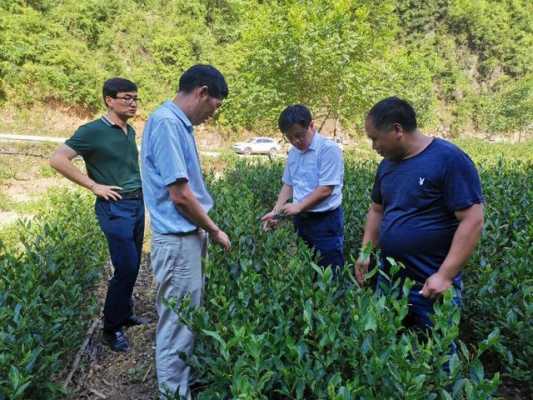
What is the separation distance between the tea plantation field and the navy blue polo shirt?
0.26 m

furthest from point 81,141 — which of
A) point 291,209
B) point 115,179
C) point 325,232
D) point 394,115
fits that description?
point 394,115

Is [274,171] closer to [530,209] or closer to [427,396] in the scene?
[530,209]

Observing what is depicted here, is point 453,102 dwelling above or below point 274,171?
below

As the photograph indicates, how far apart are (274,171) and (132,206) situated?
461cm

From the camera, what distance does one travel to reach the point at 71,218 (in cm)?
509

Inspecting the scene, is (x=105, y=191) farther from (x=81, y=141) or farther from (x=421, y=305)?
(x=421, y=305)

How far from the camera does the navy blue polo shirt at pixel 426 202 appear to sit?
2.03 metres

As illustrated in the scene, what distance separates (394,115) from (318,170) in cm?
124

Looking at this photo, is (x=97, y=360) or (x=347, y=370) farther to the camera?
(x=97, y=360)

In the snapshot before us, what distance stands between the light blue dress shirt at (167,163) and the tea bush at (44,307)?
86 cm

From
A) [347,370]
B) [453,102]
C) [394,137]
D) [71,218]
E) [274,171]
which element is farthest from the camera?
[453,102]

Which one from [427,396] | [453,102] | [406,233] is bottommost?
[453,102]

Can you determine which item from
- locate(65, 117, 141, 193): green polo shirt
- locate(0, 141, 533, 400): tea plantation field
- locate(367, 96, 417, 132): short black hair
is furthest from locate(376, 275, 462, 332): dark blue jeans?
locate(65, 117, 141, 193): green polo shirt

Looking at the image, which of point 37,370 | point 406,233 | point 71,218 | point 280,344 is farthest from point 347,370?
point 71,218
